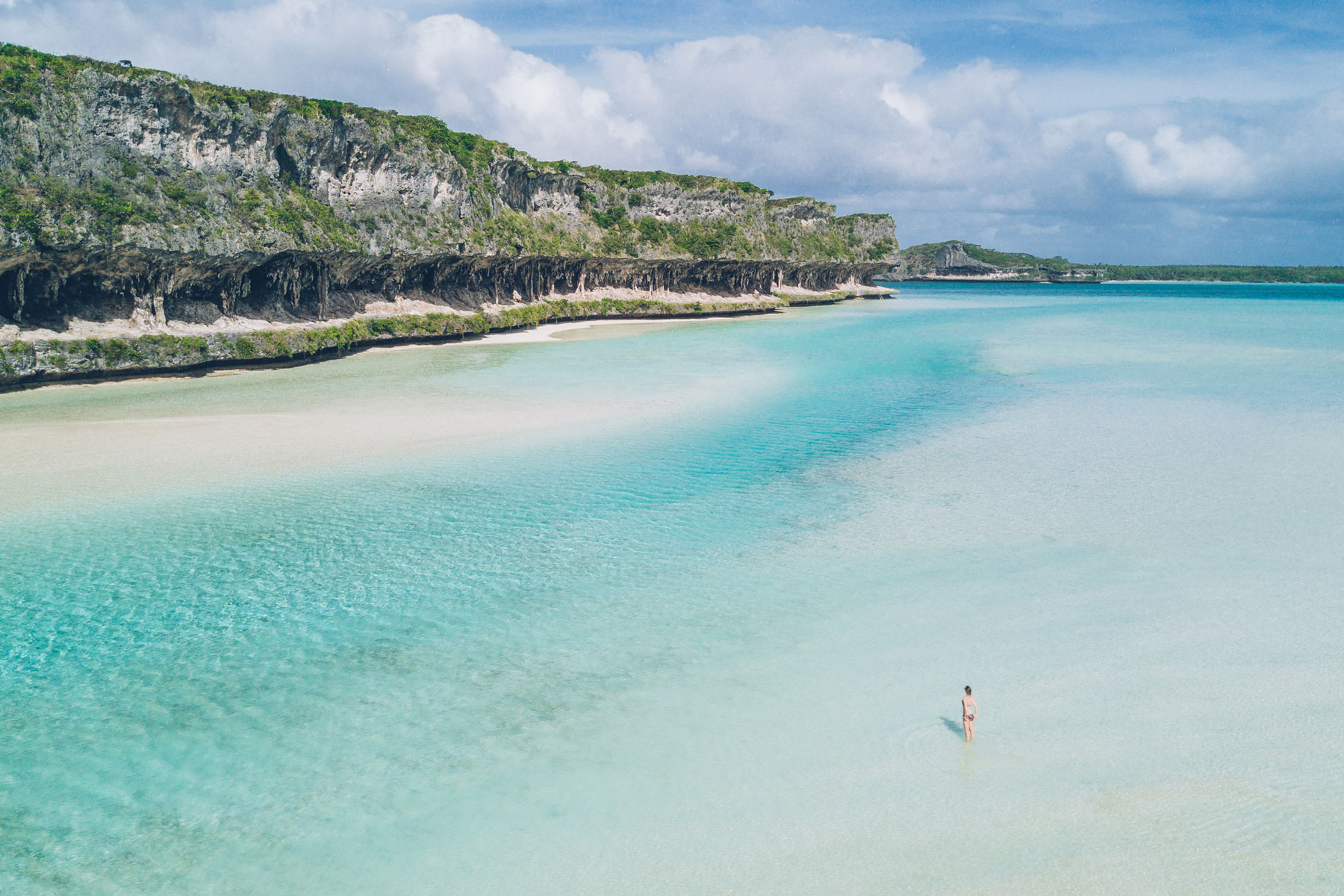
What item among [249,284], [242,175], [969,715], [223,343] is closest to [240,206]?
[242,175]

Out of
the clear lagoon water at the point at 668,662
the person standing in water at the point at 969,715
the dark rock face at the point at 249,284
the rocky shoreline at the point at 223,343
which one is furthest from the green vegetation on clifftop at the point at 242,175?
the person standing in water at the point at 969,715

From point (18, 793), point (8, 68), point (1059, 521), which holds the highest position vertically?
point (8, 68)

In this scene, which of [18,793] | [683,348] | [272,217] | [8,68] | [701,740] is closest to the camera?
[18,793]

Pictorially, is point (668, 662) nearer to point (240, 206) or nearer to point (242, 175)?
point (240, 206)

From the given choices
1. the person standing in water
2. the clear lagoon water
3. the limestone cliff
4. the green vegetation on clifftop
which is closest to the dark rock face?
the limestone cliff

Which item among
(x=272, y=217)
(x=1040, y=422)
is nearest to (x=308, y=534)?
(x=1040, y=422)

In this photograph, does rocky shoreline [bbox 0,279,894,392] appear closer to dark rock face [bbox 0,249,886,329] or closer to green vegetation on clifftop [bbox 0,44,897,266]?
dark rock face [bbox 0,249,886,329]

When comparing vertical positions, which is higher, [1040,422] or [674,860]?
[1040,422]

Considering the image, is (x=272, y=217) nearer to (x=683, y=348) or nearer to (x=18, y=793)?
(x=683, y=348)

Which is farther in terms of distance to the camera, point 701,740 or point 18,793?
point 701,740

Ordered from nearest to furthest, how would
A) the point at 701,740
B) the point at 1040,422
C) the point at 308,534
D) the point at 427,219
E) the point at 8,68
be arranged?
the point at 701,740, the point at 308,534, the point at 1040,422, the point at 8,68, the point at 427,219
